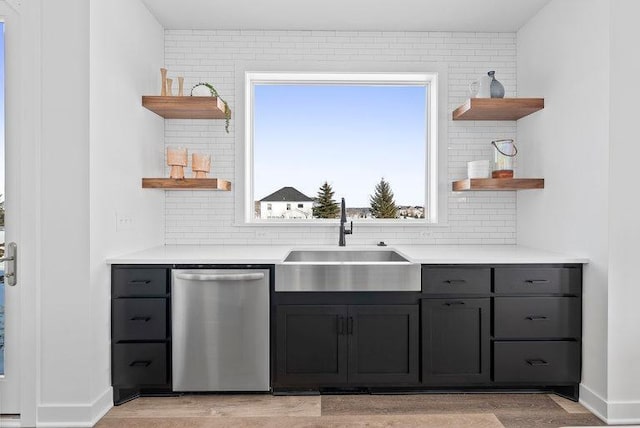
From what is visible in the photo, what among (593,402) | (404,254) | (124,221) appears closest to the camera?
(593,402)

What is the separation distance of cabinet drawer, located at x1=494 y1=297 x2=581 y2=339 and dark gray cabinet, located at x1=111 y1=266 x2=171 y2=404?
208cm

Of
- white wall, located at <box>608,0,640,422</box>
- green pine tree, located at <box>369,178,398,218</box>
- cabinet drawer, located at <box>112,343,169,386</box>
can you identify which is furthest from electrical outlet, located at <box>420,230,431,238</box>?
cabinet drawer, located at <box>112,343,169,386</box>

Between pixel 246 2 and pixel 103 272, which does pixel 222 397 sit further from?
pixel 246 2

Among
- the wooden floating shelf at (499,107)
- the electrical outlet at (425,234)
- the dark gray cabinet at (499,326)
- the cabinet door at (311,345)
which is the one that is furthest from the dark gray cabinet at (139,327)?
the wooden floating shelf at (499,107)

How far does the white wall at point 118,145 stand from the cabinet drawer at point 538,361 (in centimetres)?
243

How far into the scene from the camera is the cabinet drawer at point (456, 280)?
2.87 metres

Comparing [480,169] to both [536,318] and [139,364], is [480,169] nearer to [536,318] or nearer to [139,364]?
[536,318]

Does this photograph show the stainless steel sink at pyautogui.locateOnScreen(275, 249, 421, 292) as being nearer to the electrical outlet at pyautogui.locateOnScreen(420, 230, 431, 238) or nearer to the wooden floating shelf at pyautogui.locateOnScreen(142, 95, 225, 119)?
the electrical outlet at pyautogui.locateOnScreen(420, 230, 431, 238)

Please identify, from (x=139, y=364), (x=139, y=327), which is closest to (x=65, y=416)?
(x=139, y=364)

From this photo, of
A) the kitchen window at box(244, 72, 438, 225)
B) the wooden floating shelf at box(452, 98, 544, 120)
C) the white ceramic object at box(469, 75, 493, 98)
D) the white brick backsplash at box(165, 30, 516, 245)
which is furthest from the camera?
the kitchen window at box(244, 72, 438, 225)

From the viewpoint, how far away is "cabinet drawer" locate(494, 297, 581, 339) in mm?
2857

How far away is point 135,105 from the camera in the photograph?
10.4 feet

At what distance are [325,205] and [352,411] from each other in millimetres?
1719

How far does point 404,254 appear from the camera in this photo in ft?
10.3
